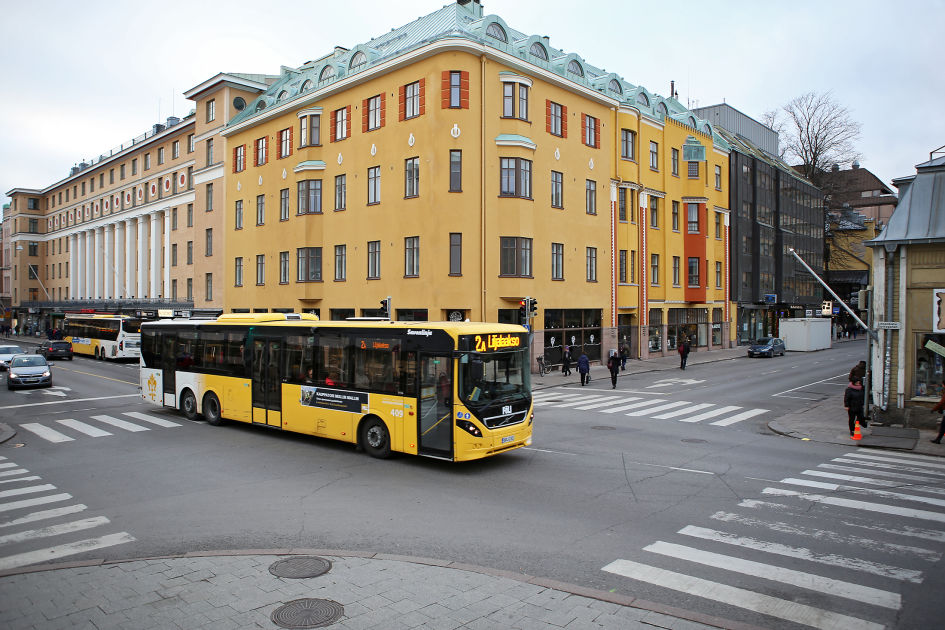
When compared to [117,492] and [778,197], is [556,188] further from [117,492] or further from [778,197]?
[778,197]

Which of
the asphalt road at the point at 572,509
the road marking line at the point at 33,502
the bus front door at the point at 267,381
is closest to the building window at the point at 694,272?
the asphalt road at the point at 572,509

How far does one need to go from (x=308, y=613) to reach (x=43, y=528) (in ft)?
18.0

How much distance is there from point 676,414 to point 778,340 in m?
32.3

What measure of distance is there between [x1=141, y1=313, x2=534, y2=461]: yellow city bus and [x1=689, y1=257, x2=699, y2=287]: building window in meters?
35.5

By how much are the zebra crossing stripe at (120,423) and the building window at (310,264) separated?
1959cm

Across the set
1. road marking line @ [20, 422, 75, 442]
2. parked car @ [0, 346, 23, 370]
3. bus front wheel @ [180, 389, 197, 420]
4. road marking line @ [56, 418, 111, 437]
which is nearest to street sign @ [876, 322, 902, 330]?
bus front wheel @ [180, 389, 197, 420]

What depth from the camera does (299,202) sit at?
129 feet

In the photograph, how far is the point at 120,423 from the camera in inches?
744

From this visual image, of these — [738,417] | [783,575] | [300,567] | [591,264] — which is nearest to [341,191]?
[591,264]

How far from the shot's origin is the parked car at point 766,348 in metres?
46.1

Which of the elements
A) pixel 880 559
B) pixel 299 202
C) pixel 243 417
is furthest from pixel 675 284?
pixel 880 559

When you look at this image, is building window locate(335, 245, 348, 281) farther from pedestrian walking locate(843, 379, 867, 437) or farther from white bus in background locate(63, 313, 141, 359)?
pedestrian walking locate(843, 379, 867, 437)

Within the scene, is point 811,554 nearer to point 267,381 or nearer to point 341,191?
point 267,381

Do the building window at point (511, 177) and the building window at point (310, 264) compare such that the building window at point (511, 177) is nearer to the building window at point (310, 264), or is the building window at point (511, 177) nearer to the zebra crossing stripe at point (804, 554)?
the building window at point (310, 264)
